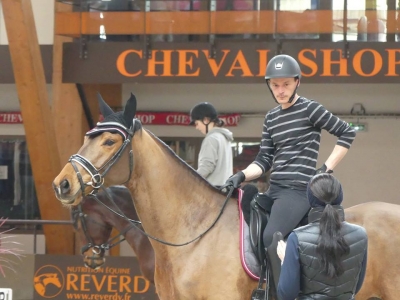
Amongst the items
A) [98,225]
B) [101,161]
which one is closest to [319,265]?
[101,161]

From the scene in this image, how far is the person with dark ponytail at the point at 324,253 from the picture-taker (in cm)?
326

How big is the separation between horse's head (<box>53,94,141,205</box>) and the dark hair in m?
1.19

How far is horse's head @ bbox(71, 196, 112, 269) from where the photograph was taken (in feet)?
22.7

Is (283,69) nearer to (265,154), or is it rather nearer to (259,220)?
(265,154)

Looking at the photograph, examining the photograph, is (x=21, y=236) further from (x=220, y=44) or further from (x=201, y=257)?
(x=201, y=257)

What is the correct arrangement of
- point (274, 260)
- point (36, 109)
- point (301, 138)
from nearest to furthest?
point (274, 260), point (301, 138), point (36, 109)

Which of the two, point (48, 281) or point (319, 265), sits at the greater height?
point (319, 265)

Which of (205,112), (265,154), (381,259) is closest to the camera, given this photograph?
Result: (265,154)

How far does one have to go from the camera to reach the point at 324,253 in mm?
3238

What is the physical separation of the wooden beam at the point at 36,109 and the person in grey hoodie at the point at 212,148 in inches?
140

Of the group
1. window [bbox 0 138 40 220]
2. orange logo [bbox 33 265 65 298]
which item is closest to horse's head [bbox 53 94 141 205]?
orange logo [bbox 33 265 65 298]

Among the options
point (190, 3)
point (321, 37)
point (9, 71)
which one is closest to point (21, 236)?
point (9, 71)

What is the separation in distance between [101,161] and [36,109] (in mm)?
5814

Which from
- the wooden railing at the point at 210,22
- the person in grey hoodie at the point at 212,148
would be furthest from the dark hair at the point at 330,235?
the wooden railing at the point at 210,22
